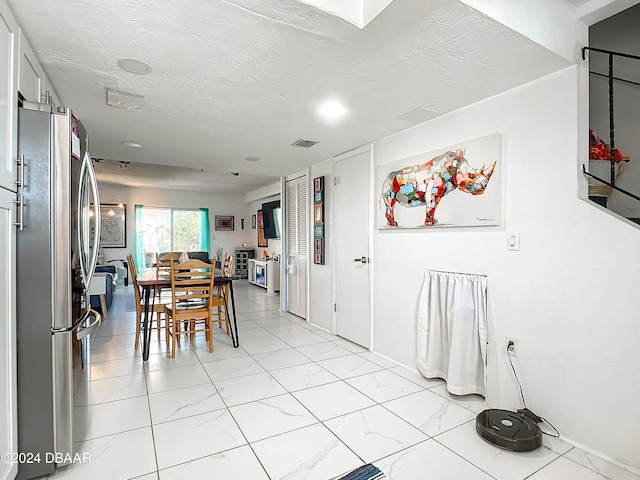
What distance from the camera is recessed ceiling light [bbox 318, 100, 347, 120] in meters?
2.63

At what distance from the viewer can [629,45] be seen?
233cm

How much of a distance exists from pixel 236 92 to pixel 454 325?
7.77 ft

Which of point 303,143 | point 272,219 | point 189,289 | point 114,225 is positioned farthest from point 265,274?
point 303,143

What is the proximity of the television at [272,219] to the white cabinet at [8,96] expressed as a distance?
20.4ft

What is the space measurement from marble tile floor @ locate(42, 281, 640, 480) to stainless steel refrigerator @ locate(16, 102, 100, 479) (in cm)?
26

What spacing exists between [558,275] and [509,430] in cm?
97

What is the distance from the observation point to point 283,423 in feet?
7.35

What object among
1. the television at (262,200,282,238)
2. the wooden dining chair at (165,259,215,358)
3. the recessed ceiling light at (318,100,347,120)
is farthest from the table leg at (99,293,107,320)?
the recessed ceiling light at (318,100,347,120)

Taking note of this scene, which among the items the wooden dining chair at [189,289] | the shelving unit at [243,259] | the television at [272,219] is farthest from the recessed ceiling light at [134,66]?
the shelving unit at [243,259]

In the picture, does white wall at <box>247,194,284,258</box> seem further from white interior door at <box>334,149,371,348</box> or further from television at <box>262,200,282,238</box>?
white interior door at <box>334,149,371,348</box>

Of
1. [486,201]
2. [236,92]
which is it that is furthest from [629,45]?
[236,92]

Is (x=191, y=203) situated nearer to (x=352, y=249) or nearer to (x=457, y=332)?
(x=352, y=249)

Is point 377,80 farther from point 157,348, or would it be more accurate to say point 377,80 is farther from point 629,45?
point 157,348

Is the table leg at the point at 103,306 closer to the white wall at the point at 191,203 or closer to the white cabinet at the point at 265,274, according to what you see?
the white cabinet at the point at 265,274
